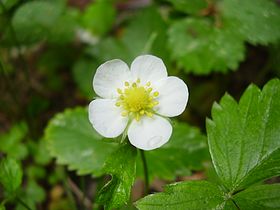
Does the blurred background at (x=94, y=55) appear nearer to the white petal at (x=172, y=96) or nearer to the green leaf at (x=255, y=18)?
the green leaf at (x=255, y=18)

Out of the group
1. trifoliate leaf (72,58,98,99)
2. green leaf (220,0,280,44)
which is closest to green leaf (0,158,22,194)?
trifoliate leaf (72,58,98,99)

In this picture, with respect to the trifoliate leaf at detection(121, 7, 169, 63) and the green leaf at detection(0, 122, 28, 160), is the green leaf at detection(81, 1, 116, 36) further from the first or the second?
the green leaf at detection(0, 122, 28, 160)

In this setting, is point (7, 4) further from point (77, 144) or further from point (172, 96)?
point (172, 96)

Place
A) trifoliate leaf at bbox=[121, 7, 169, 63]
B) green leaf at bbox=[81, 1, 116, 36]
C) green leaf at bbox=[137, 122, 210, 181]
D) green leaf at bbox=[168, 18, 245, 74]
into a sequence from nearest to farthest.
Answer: green leaf at bbox=[137, 122, 210, 181] < green leaf at bbox=[168, 18, 245, 74] < trifoliate leaf at bbox=[121, 7, 169, 63] < green leaf at bbox=[81, 1, 116, 36]

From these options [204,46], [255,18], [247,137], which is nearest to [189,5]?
[204,46]

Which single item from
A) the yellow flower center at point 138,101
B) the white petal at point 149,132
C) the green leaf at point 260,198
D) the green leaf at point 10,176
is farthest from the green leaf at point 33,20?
the green leaf at point 260,198

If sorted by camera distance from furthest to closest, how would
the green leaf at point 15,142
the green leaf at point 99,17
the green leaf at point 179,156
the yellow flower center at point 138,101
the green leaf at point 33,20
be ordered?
the green leaf at point 99,17 → the green leaf at point 33,20 → the green leaf at point 15,142 → the green leaf at point 179,156 → the yellow flower center at point 138,101
